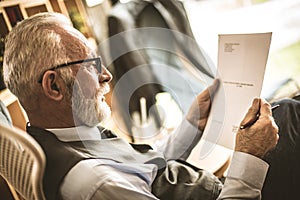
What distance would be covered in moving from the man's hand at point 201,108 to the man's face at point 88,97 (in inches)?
14.8

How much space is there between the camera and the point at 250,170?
2.58 ft

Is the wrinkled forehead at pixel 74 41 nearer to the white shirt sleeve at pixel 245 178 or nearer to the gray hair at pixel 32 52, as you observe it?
the gray hair at pixel 32 52

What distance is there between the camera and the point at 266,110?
0.82m

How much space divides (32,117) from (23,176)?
0.24m

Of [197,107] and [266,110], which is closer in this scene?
[266,110]

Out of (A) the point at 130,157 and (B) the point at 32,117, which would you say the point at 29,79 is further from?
(A) the point at 130,157

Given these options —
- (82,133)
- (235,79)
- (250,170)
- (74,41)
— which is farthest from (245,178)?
(74,41)

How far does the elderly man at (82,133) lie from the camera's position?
680 mm

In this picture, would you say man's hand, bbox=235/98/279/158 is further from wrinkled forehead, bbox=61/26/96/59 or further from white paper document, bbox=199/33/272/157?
wrinkled forehead, bbox=61/26/96/59

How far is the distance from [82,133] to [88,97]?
100 mm

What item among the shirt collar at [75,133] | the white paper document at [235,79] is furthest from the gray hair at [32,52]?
the white paper document at [235,79]

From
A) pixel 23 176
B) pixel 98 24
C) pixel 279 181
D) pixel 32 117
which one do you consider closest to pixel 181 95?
pixel 98 24

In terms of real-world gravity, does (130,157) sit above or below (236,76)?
below

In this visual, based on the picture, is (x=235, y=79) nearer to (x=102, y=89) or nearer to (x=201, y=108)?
(x=201, y=108)
